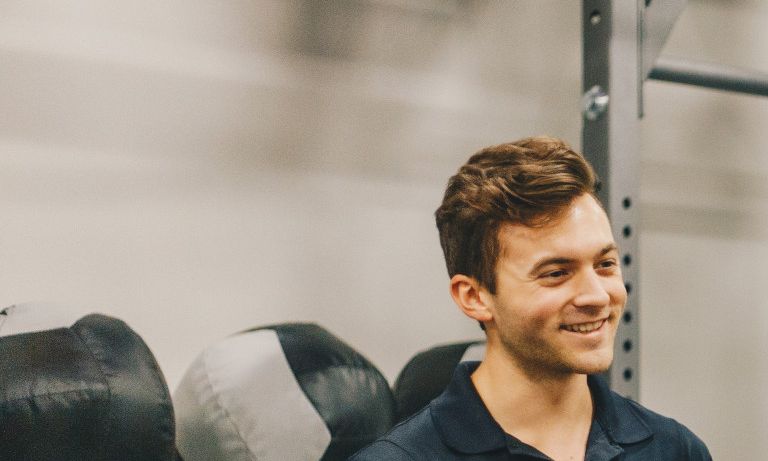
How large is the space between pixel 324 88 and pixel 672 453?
76 cm

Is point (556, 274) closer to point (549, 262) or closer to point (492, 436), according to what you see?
point (549, 262)

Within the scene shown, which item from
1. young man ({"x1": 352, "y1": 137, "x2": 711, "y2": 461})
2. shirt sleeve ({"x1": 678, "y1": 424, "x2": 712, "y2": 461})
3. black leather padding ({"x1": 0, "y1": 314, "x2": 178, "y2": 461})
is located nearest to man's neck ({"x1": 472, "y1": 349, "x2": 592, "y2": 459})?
young man ({"x1": 352, "y1": 137, "x2": 711, "y2": 461})

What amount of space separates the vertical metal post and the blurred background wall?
0.28 meters

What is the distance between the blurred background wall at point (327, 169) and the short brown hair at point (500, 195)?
47 cm

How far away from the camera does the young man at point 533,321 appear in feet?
2.48

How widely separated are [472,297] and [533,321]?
0.08 metres

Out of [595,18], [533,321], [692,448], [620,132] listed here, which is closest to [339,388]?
[533,321]

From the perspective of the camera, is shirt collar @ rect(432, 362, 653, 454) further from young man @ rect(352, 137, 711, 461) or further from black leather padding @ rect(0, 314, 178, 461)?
black leather padding @ rect(0, 314, 178, 461)

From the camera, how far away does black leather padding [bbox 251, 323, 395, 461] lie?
2.96ft

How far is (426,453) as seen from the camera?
2.52ft

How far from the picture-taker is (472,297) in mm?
822

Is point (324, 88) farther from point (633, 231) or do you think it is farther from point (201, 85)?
point (633, 231)

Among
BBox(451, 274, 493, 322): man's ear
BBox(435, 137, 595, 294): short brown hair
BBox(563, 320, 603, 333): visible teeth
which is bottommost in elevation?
BBox(563, 320, 603, 333): visible teeth

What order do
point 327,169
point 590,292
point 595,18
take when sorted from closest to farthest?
point 590,292 < point 595,18 < point 327,169
